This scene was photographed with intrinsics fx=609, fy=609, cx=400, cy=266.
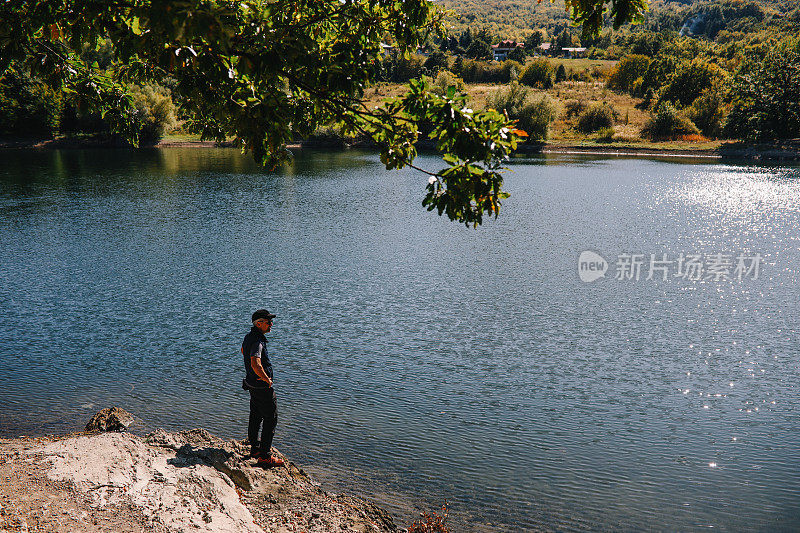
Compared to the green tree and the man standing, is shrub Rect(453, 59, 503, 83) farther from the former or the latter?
the man standing

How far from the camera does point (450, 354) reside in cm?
1906

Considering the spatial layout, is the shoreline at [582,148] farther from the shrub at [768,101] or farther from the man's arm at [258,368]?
the man's arm at [258,368]

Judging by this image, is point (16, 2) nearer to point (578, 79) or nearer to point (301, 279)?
point (301, 279)

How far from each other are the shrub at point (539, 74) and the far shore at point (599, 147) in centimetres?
4673

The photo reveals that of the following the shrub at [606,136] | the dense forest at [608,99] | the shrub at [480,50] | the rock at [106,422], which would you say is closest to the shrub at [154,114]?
the dense forest at [608,99]

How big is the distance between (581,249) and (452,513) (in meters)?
26.0

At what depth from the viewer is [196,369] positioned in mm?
17406

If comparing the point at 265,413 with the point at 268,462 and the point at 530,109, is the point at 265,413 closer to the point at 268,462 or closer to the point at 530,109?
the point at 268,462

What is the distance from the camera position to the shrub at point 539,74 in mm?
150500

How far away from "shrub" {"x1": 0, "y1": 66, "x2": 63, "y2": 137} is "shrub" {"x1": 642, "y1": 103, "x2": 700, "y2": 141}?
3954 inches

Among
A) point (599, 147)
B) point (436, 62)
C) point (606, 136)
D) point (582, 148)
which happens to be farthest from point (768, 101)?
point (436, 62)

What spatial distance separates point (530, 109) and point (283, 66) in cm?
10664

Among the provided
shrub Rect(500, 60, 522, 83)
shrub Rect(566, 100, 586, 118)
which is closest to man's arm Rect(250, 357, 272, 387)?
shrub Rect(566, 100, 586, 118)

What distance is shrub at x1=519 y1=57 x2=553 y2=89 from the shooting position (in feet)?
494
